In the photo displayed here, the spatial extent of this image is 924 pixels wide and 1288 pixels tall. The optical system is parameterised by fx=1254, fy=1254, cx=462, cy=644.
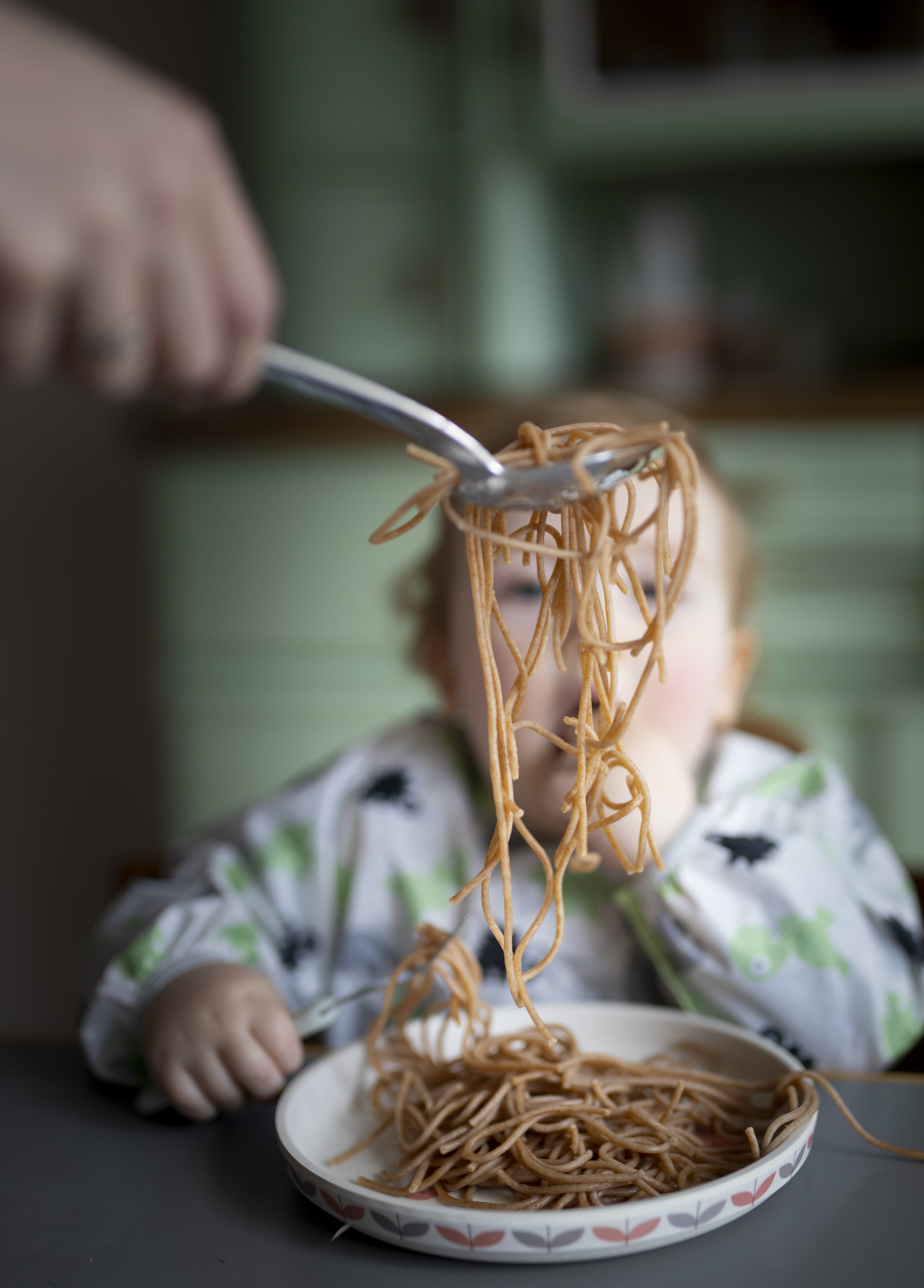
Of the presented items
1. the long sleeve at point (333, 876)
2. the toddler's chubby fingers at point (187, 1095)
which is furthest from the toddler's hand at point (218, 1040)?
the long sleeve at point (333, 876)

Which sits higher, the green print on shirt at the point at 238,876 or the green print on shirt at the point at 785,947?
the green print on shirt at the point at 238,876

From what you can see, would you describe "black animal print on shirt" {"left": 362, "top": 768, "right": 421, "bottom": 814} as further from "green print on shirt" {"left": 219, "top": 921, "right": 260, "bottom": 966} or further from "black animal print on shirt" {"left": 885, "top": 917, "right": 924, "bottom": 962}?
"black animal print on shirt" {"left": 885, "top": 917, "right": 924, "bottom": 962}

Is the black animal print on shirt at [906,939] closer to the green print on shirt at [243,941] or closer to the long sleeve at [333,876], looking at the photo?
the long sleeve at [333,876]

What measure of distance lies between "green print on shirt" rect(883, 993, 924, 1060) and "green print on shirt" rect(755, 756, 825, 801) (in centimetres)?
18

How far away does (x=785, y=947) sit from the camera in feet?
2.57

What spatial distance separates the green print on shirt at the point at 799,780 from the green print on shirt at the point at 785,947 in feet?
0.45

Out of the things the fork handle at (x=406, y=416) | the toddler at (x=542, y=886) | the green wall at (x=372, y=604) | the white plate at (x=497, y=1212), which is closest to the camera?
the white plate at (x=497, y=1212)

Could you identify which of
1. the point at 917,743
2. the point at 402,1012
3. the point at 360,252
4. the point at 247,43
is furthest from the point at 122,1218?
the point at 247,43

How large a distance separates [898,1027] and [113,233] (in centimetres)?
63

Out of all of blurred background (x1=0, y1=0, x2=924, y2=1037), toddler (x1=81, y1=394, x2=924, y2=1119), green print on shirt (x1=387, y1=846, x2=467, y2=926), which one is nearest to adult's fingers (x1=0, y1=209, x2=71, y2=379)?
toddler (x1=81, y1=394, x2=924, y2=1119)

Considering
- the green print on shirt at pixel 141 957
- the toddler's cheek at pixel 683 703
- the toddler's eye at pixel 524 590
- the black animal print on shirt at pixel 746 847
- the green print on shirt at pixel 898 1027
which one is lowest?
the green print on shirt at pixel 898 1027

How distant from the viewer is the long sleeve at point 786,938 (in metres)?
0.77

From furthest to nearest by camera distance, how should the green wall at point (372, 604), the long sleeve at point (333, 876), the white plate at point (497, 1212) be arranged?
1. the green wall at point (372, 604)
2. the long sleeve at point (333, 876)
3. the white plate at point (497, 1212)

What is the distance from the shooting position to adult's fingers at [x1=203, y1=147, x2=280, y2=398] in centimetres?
63
